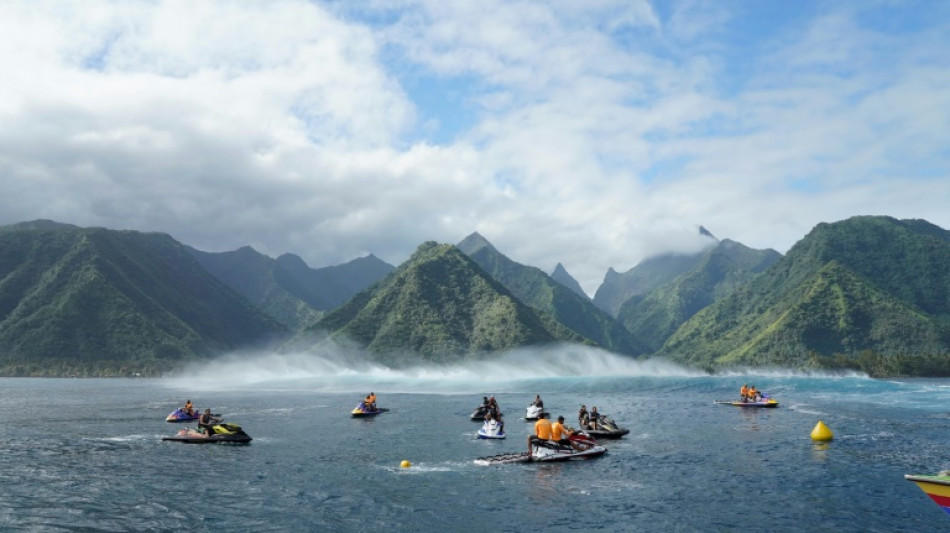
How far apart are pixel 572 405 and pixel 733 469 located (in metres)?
68.8

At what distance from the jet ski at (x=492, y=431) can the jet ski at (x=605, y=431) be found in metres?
8.74

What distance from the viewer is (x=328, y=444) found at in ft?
209

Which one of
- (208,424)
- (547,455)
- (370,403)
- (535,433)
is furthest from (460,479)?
(370,403)

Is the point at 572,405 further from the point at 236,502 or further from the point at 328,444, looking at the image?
the point at 236,502

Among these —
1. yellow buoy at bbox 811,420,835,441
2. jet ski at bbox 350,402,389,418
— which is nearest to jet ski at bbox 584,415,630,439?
yellow buoy at bbox 811,420,835,441

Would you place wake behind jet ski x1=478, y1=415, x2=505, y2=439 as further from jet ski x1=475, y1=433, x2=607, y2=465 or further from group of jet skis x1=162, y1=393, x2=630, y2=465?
jet ski x1=475, y1=433, x2=607, y2=465

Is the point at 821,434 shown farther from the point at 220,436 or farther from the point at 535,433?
the point at 220,436

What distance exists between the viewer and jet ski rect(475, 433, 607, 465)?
51406mm

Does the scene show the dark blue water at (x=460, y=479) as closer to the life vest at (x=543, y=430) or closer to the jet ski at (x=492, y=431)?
the jet ski at (x=492, y=431)

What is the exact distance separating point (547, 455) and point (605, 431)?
16.1 m

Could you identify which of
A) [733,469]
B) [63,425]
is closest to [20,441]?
[63,425]

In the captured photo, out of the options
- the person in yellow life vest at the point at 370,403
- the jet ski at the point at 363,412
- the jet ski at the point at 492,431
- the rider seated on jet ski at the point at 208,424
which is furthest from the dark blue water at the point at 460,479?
the person in yellow life vest at the point at 370,403

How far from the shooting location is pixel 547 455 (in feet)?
170

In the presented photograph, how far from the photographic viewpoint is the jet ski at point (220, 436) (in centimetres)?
6419
